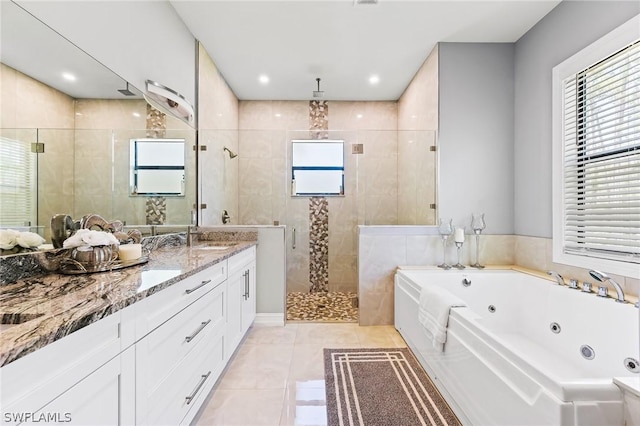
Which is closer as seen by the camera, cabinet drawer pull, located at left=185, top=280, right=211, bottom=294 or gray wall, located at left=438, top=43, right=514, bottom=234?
cabinet drawer pull, located at left=185, top=280, right=211, bottom=294

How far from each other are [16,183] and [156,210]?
1.14 meters

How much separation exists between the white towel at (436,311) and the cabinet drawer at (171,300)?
55.6 inches

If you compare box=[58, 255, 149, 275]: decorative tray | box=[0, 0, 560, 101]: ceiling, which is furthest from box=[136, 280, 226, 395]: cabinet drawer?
box=[0, 0, 560, 101]: ceiling

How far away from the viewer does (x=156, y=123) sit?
223cm

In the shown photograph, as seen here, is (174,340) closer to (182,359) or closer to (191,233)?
(182,359)

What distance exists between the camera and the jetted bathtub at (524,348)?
1012 mm

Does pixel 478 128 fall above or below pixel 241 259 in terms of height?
above

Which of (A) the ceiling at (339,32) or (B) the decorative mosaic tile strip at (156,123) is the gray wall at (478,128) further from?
(B) the decorative mosaic tile strip at (156,123)

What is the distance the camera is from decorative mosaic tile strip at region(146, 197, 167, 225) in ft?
7.30

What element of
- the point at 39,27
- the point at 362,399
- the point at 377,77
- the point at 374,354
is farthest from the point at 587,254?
the point at 39,27

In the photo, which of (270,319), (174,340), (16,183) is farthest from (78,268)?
(270,319)

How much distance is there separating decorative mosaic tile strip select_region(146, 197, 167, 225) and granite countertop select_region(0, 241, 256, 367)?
816 millimetres

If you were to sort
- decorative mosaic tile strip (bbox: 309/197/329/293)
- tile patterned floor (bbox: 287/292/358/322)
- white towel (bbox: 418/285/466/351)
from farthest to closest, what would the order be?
decorative mosaic tile strip (bbox: 309/197/329/293), tile patterned floor (bbox: 287/292/358/322), white towel (bbox: 418/285/466/351)

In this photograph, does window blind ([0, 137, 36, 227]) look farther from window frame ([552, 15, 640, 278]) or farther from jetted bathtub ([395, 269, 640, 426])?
window frame ([552, 15, 640, 278])
